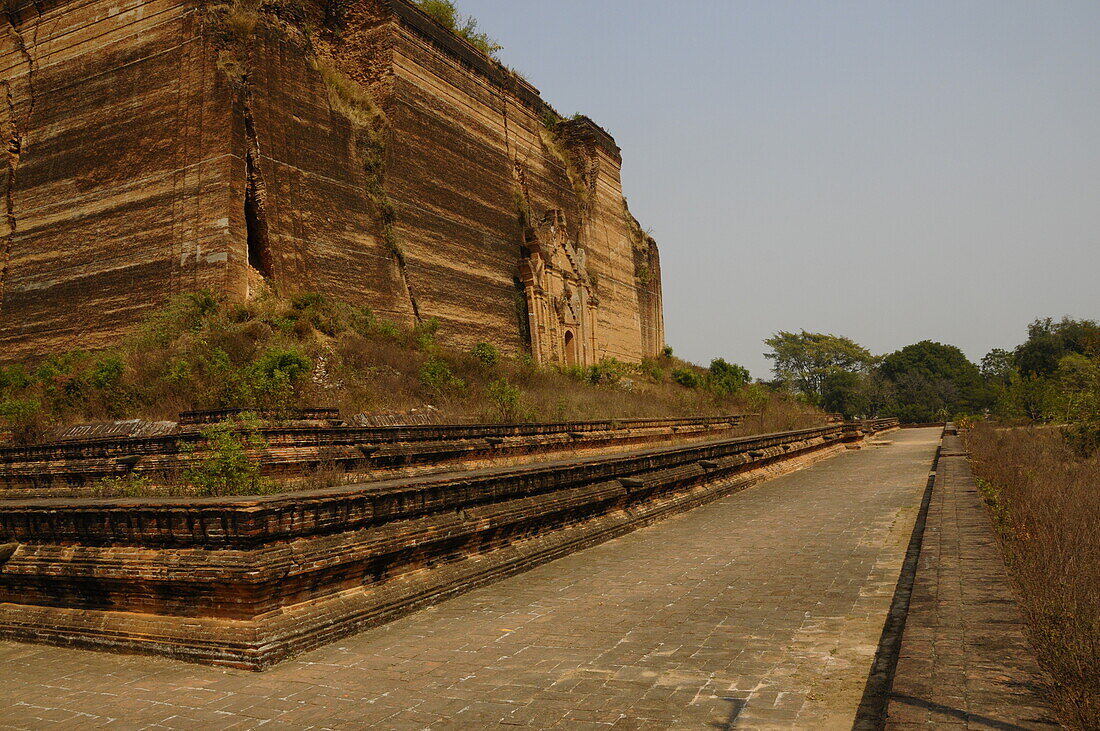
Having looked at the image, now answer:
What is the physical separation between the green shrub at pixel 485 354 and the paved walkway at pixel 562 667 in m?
14.5

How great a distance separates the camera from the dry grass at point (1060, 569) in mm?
2488

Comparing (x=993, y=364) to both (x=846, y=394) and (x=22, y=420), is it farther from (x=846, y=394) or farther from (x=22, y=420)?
(x=22, y=420)

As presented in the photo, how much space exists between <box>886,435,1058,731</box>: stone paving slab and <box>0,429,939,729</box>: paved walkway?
0.34m

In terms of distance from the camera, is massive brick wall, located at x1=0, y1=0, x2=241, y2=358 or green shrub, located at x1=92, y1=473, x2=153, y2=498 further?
massive brick wall, located at x1=0, y1=0, x2=241, y2=358

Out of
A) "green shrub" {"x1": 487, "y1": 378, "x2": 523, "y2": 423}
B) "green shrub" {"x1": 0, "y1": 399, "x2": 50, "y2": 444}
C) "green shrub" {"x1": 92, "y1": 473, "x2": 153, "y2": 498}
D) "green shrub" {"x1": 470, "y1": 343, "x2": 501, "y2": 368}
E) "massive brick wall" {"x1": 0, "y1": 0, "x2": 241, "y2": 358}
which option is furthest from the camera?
"green shrub" {"x1": 470, "y1": 343, "x2": 501, "y2": 368}

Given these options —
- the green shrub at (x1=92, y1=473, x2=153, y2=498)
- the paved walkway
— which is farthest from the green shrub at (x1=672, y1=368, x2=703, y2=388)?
the paved walkway

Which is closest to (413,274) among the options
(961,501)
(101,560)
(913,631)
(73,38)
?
(73,38)

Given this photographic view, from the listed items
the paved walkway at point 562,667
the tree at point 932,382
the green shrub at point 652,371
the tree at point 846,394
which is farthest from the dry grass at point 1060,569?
the tree at point 846,394

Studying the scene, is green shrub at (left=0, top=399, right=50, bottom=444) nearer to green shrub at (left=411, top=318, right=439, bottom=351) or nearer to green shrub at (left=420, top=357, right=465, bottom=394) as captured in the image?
green shrub at (left=420, top=357, right=465, bottom=394)

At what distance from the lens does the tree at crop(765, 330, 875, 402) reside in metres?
78.6

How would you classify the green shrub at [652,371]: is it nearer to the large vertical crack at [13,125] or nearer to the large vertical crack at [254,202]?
the large vertical crack at [254,202]

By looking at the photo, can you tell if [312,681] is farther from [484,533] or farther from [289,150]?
[289,150]

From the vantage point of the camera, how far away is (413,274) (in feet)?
65.8

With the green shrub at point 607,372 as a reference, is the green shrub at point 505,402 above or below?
below
